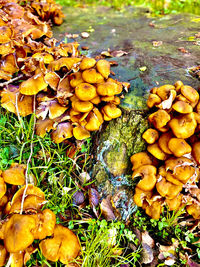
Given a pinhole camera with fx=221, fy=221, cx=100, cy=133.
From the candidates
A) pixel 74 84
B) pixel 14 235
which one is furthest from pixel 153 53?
pixel 14 235

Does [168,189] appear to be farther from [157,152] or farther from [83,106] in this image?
[83,106]

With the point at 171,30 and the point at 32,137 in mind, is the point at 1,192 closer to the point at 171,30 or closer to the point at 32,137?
the point at 32,137

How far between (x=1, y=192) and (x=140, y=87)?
228 cm

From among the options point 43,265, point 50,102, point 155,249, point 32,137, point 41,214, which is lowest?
point 155,249

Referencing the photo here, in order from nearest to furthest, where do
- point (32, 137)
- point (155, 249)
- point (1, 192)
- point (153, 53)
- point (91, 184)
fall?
point (1, 192) → point (155, 249) → point (32, 137) → point (91, 184) → point (153, 53)

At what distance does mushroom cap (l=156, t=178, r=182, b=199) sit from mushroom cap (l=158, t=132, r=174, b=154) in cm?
39

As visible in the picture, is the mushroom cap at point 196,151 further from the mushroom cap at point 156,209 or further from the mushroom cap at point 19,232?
the mushroom cap at point 19,232

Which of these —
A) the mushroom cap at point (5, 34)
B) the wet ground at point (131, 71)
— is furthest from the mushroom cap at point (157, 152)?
the mushroom cap at point (5, 34)

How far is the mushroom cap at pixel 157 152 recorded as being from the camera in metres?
2.75

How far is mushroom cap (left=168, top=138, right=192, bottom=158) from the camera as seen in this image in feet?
8.22

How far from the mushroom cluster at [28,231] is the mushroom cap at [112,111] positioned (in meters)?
1.31

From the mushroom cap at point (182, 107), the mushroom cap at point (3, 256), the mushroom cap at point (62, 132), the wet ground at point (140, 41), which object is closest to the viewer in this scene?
the mushroom cap at point (3, 256)

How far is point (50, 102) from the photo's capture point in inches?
123

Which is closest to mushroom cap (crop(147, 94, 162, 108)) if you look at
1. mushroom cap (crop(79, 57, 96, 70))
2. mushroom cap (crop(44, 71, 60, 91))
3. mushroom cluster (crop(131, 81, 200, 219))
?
mushroom cluster (crop(131, 81, 200, 219))
